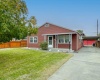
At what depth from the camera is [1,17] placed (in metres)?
10.2

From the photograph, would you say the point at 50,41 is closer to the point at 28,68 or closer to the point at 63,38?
the point at 63,38

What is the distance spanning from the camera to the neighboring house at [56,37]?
2609 centimetres

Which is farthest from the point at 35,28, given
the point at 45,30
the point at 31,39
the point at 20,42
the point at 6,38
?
the point at 20,42

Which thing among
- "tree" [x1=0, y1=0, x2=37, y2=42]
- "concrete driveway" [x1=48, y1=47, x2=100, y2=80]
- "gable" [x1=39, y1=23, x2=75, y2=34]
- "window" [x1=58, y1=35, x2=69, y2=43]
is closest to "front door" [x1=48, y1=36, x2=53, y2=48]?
"gable" [x1=39, y1=23, x2=75, y2=34]

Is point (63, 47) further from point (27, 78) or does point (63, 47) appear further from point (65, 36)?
point (27, 78)

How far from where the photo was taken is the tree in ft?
34.9

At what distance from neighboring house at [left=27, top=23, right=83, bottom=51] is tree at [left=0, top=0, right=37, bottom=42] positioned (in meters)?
11.6

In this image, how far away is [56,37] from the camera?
27.7m

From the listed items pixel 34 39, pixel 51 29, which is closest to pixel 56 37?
pixel 51 29

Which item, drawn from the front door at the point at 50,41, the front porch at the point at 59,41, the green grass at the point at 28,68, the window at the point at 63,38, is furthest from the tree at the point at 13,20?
the front door at the point at 50,41

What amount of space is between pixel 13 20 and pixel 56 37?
605 inches

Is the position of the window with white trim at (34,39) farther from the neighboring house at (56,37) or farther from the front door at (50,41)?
the front door at (50,41)

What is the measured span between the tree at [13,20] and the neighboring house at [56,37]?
1156cm

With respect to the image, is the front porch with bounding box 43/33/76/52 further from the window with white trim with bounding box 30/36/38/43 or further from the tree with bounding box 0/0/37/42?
the tree with bounding box 0/0/37/42
